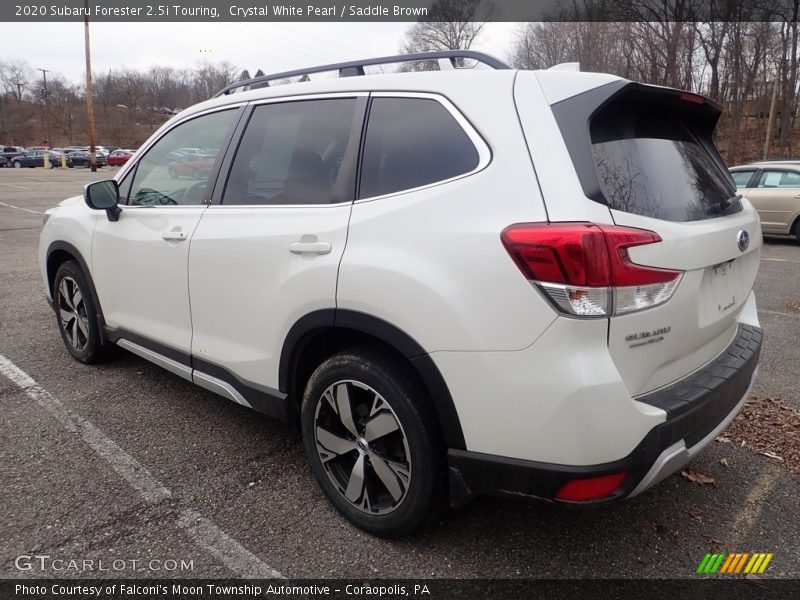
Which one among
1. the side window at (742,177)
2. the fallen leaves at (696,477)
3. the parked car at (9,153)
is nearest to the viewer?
the fallen leaves at (696,477)

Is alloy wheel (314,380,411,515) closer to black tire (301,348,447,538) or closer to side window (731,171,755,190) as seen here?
black tire (301,348,447,538)

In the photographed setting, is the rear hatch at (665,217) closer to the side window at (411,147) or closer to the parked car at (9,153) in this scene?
the side window at (411,147)

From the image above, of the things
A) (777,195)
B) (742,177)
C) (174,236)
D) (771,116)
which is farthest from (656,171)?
(771,116)

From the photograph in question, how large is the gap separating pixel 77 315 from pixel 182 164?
1.65 m

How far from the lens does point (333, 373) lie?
2.51 metres

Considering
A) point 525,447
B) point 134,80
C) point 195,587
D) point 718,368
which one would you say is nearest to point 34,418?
point 195,587

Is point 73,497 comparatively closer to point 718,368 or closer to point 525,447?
point 525,447

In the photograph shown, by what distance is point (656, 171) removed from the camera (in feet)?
7.60

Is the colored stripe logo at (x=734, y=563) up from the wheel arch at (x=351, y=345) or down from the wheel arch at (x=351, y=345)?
down

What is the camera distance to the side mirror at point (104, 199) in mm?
3668

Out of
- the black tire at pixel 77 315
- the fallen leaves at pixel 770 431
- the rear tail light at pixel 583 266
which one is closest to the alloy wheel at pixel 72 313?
the black tire at pixel 77 315

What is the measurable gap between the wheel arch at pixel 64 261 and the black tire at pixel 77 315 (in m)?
0.05

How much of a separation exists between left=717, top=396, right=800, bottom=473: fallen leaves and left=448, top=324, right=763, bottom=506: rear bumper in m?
1.18

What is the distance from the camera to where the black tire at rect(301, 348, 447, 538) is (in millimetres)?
2260
